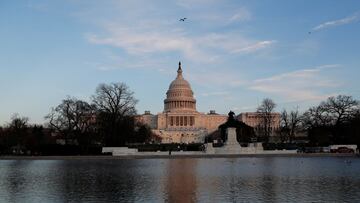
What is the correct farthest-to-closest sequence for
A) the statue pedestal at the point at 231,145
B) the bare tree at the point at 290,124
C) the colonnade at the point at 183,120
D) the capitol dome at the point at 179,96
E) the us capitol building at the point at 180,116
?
the colonnade at the point at 183,120
the capitol dome at the point at 179,96
the us capitol building at the point at 180,116
the bare tree at the point at 290,124
the statue pedestal at the point at 231,145

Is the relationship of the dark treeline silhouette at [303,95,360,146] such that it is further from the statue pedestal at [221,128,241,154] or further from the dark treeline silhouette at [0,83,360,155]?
the statue pedestal at [221,128,241,154]

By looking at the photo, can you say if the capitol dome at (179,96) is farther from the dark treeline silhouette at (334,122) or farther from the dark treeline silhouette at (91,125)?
the dark treeline silhouette at (91,125)

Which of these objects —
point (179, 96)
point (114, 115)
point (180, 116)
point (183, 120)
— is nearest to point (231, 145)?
point (114, 115)

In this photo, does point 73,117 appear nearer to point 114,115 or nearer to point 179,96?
point 114,115

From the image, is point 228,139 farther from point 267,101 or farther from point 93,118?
point 267,101

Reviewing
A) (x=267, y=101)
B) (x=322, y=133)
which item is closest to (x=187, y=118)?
(x=267, y=101)

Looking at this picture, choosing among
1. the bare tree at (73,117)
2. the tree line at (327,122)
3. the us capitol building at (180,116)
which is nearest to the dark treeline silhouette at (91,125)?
the bare tree at (73,117)

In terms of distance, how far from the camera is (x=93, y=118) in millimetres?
78562

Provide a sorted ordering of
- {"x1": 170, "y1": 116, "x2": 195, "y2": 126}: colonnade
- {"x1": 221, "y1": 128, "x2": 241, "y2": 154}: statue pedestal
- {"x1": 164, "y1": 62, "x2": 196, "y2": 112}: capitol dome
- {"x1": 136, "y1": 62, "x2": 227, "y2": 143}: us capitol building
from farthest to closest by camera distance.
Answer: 1. {"x1": 170, "y1": 116, "x2": 195, "y2": 126}: colonnade
2. {"x1": 164, "y1": 62, "x2": 196, "y2": 112}: capitol dome
3. {"x1": 136, "y1": 62, "x2": 227, "y2": 143}: us capitol building
4. {"x1": 221, "y1": 128, "x2": 241, "y2": 154}: statue pedestal

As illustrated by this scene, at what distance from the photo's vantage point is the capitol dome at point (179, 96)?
575ft

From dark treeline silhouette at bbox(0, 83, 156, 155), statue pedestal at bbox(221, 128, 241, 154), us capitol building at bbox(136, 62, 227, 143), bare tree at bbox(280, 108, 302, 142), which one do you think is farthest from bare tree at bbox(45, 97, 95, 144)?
us capitol building at bbox(136, 62, 227, 143)

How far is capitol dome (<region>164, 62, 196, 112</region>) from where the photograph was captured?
17512cm

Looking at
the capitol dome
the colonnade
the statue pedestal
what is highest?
the capitol dome

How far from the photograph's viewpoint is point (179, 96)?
17488 centimetres
